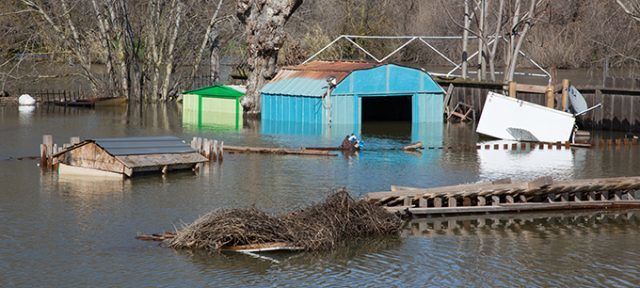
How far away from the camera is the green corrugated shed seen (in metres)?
51.5

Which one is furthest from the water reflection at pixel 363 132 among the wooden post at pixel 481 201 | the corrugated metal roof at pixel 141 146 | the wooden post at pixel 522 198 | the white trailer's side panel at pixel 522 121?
the wooden post at pixel 481 201

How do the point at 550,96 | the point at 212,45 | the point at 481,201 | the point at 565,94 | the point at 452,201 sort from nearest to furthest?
the point at 452,201, the point at 481,201, the point at 565,94, the point at 550,96, the point at 212,45

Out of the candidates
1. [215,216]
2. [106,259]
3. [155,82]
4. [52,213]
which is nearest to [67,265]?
[106,259]

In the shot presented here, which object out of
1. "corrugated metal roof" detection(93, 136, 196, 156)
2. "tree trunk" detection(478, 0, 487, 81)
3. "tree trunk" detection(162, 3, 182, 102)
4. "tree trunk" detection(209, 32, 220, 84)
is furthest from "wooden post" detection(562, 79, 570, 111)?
"tree trunk" detection(209, 32, 220, 84)

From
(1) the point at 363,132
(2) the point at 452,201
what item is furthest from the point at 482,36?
(2) the point at 452,201

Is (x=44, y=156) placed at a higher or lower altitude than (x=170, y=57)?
lower

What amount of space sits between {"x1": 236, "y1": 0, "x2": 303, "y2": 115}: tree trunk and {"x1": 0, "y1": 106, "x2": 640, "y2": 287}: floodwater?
13906 millimetres

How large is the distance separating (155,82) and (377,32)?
2343cm

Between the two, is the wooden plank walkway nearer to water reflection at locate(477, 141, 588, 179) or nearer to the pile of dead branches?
the pile of dead branches

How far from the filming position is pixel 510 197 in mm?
25500

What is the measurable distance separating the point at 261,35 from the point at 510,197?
26.5 m

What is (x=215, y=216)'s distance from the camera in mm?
20953

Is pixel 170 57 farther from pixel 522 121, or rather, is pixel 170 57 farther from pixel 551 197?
pixel 551 197

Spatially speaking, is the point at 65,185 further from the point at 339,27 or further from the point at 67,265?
the point at 339,27
